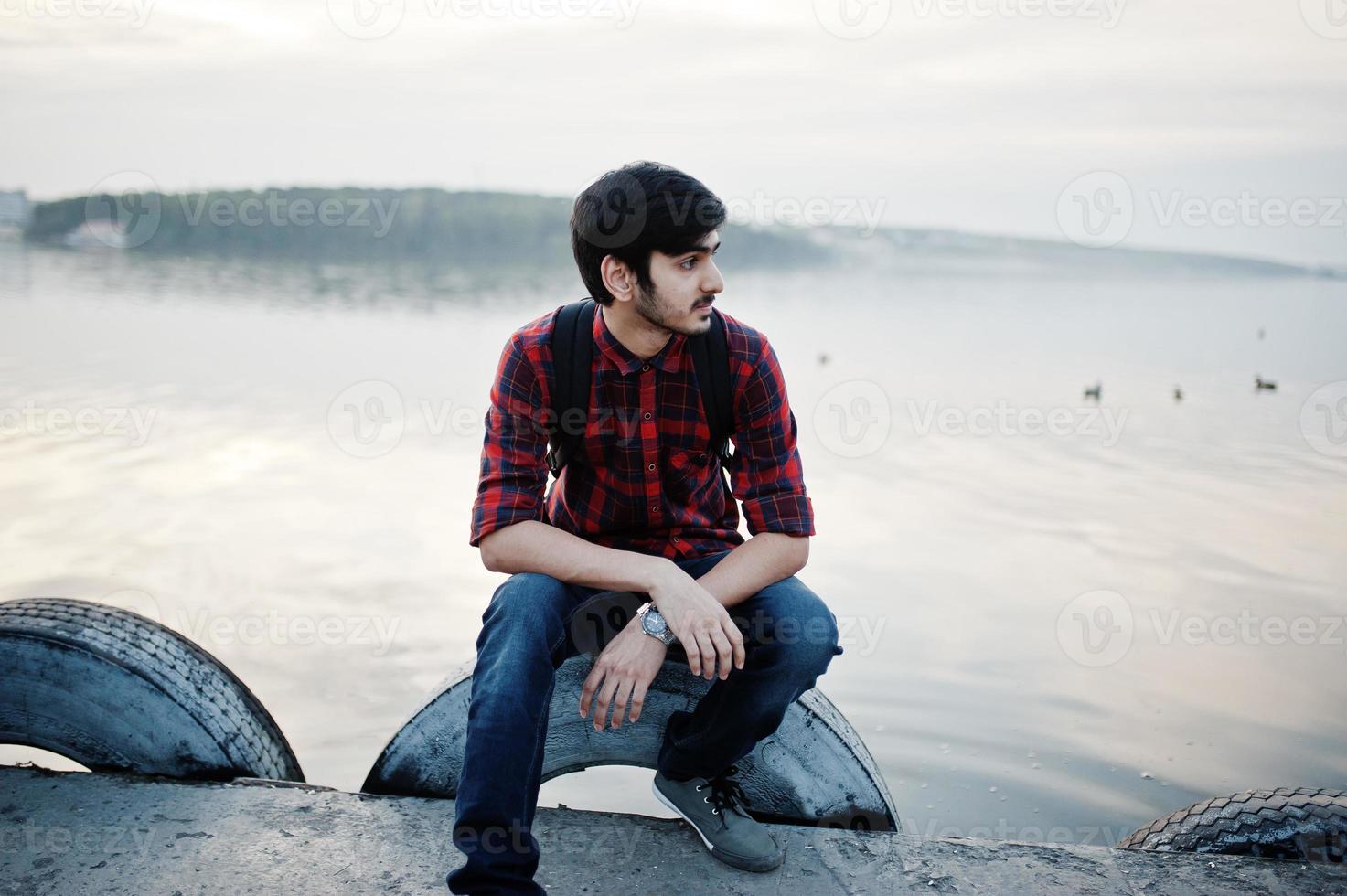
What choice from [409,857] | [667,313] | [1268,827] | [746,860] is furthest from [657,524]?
[1268,827]

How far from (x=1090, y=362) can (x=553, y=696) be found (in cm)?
1148

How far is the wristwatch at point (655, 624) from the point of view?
2.36m

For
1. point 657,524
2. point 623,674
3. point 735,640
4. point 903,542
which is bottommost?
point 903,542

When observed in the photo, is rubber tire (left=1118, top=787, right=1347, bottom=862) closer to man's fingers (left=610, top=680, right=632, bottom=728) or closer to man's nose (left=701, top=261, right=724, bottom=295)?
man's fingers (left=610, top=680, right=632, bottom=728)

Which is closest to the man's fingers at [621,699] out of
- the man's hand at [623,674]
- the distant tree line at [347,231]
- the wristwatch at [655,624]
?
the man's hand at [623,674]

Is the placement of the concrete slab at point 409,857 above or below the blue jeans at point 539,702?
below

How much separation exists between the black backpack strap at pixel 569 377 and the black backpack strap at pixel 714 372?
265 millimetres

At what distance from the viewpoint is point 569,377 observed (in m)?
2.55

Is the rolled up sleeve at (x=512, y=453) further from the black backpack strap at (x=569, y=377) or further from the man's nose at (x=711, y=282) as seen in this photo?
the man's nose at (x=711, y=282)

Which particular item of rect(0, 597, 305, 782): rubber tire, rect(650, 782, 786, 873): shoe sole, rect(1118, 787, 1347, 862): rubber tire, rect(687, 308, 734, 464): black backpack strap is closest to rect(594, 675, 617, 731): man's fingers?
rect(650, 782, 786, 873): shoe sole

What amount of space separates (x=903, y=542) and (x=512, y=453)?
3573 mm

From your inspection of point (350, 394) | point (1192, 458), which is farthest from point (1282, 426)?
point (350, 394)

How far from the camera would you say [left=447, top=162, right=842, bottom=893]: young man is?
2311 millimetres

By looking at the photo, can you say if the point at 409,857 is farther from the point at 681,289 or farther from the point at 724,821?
the point at 681,289
